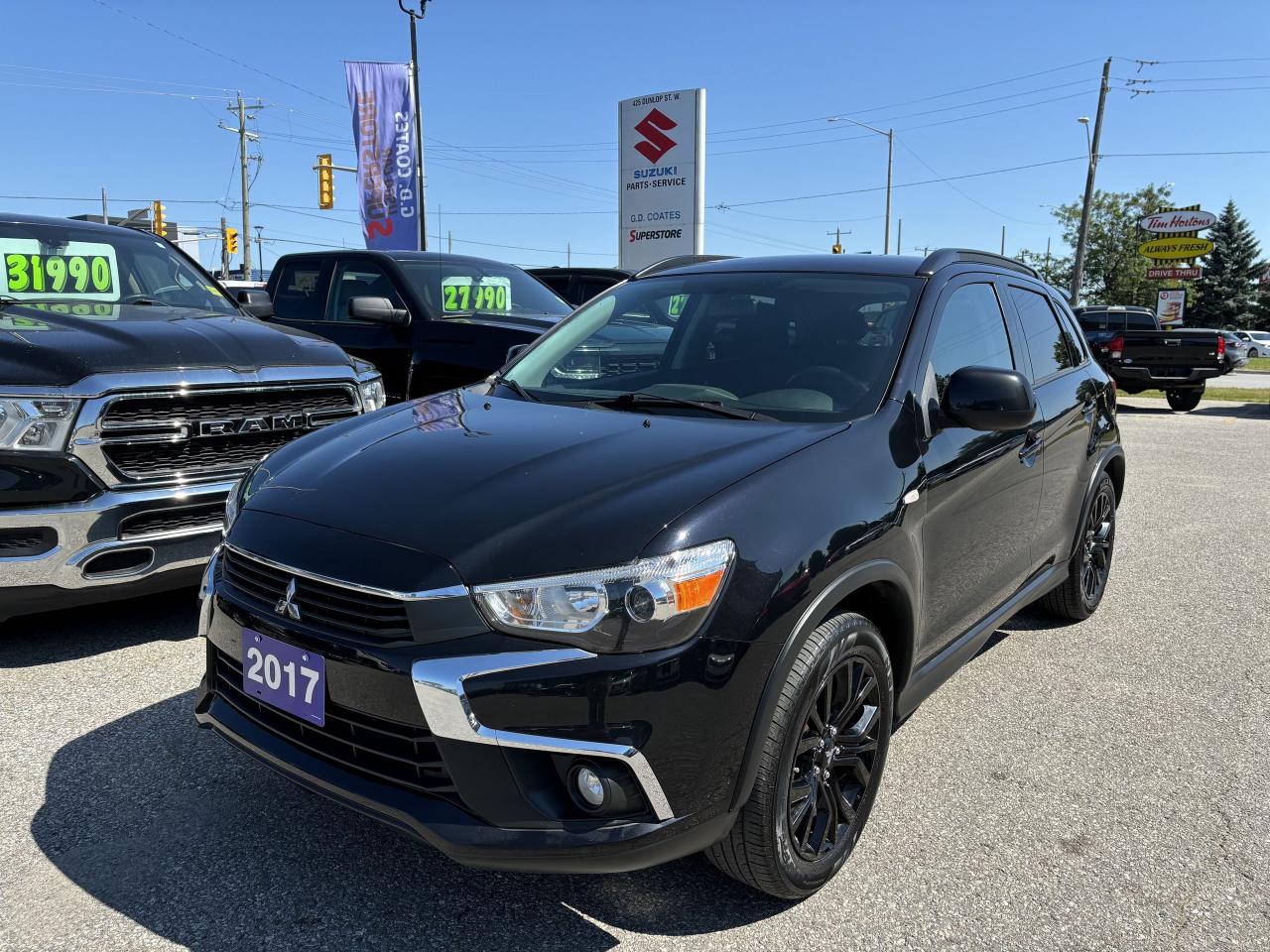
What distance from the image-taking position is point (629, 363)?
3.65m

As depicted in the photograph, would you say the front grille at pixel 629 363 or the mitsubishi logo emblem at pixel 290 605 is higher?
the front grille at pixel 629 363

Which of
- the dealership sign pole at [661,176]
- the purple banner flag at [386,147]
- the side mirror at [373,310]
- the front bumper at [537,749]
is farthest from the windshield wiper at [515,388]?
the purple banner flag at [386,147]

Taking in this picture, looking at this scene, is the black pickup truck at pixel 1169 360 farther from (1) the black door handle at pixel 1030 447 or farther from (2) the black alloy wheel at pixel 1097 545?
(1) the black door handle at pixel 1030 447

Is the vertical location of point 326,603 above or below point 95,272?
below

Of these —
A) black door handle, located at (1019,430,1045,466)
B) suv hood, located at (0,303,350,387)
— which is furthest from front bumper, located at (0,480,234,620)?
black door handle, located at (1019,430,1045,466)

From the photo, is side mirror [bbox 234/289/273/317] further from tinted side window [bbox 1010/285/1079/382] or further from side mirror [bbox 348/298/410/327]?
tinted side window [bbox 1010/285/1079/382]

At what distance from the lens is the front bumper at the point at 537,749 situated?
208 cm

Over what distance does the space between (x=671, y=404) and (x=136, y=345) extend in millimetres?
2513

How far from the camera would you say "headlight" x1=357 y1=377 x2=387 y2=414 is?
5.03 meters

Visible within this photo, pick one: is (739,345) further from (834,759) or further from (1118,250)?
(1118,250)

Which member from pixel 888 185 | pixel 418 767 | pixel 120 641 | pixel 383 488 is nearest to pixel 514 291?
pixel 120 641

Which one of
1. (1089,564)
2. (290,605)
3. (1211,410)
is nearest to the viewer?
(290,605)

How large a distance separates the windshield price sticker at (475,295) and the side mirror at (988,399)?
5232 millimetres

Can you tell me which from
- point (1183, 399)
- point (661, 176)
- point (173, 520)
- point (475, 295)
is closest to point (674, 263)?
point (173, 520)
